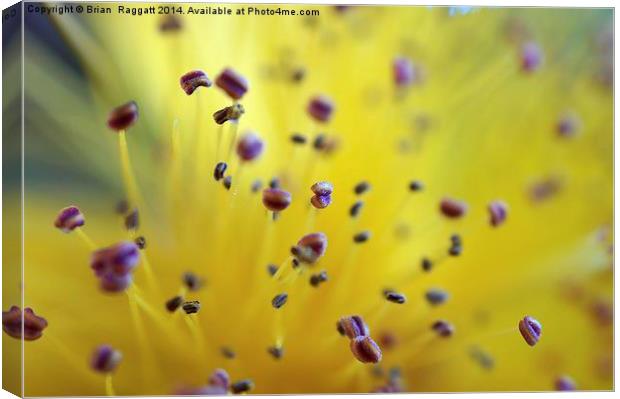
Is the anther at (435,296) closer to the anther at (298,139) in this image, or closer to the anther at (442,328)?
the anther at (442,328)

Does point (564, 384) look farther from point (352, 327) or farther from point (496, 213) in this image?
point (352, 327)

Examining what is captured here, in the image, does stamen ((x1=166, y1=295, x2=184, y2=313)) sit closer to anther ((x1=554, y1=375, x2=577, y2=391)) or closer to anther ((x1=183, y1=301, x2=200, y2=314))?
anther ((x1=183, y1=301, x2=200, y2=314))

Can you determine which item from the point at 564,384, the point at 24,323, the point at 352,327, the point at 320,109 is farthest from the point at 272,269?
the point at 564,384

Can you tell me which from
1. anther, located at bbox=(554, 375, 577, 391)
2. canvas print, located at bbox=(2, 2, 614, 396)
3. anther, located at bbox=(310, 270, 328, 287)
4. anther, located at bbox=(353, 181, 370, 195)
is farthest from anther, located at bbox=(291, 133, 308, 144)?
anther, located at bbox=(554, 375, 577, 391)

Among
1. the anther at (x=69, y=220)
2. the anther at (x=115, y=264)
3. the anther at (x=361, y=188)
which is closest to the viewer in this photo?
the anther at (x=115, y=264)

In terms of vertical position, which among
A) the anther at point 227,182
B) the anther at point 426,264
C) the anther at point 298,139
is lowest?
the anther at point 426,264

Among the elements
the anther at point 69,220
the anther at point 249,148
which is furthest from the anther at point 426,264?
the anther at point 69,220

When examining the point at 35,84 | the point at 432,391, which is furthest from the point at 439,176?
the point at 35,84
